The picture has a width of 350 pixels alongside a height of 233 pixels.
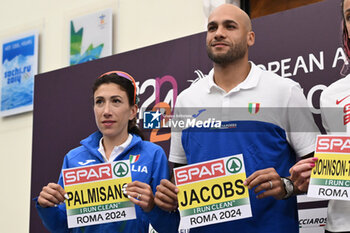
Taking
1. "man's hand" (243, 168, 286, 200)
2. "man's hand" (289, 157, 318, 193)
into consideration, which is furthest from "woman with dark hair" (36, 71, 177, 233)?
"man's hand" (289, 157, 318, 193)

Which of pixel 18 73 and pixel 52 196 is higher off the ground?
pixel 18 73

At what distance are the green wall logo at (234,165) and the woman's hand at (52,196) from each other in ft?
2.31

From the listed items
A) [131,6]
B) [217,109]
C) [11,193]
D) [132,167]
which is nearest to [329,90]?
[217,109]

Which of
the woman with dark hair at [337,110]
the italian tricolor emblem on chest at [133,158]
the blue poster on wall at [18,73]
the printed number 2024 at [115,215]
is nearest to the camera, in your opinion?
the woman with dark hair at [337,110]

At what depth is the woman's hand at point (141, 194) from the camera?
2.30m

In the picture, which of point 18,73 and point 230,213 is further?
point 18,73

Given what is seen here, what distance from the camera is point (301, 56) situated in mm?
3094

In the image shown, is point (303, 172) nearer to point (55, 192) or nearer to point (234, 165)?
point (234, 165)

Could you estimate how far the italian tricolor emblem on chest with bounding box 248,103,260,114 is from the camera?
2.34 metres

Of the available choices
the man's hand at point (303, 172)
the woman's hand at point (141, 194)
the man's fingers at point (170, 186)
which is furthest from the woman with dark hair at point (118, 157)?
the man's hand at point (303, 172)

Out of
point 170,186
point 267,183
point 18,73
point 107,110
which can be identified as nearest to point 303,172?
point 267,183

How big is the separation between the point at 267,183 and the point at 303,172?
0.43 feet

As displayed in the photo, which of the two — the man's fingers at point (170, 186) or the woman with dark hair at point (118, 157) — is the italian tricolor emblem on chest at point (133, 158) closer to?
the woman with dark hair at point (118, 157)

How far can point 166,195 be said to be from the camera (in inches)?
88.6
